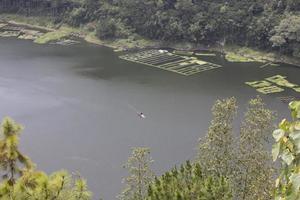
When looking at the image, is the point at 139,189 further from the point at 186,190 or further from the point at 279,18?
the point at 279,18

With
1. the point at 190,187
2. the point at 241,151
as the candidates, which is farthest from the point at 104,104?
the point at 190,187

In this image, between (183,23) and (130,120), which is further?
(183,23)

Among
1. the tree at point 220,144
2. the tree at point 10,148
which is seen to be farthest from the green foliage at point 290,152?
the tree at point 220,144

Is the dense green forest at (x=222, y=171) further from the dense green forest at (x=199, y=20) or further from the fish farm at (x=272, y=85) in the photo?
the dense green forest at (x=199, y=20)

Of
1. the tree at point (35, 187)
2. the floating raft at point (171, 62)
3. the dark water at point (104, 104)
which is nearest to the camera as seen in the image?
the tree at point (35, 187)

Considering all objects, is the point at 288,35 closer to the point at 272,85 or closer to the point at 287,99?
the point at 272,85

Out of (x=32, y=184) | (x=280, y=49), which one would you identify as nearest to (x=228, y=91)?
(x=280, y=49)
